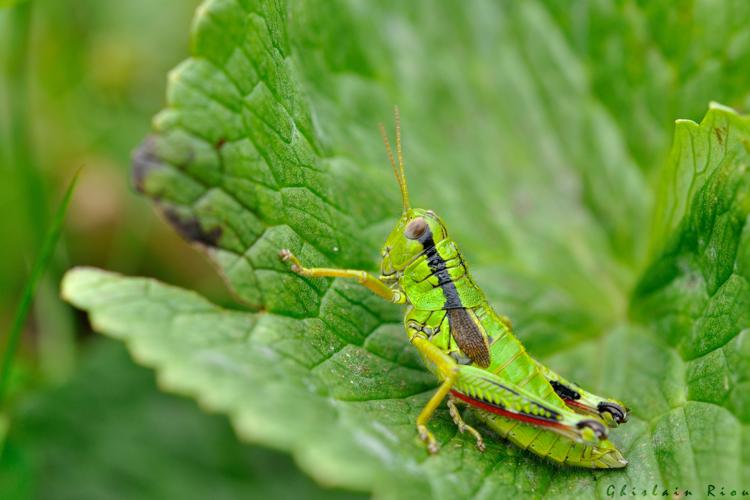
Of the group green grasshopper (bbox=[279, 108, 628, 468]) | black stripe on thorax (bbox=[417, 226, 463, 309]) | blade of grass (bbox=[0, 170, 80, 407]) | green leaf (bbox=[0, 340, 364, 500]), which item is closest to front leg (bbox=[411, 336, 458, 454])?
green grasshopper (bbox=[279, 108, 628, 468])

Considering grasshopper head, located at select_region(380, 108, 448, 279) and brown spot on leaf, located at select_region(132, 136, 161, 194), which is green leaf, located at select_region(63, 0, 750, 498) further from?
grasshopper head, located at select_region(380, 108, 448, 279)

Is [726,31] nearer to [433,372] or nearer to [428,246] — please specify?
[428,246]

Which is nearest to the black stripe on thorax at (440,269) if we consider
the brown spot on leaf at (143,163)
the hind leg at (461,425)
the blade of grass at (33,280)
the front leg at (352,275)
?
the front leg at (352,275)

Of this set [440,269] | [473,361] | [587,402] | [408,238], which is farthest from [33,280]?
[587,402]

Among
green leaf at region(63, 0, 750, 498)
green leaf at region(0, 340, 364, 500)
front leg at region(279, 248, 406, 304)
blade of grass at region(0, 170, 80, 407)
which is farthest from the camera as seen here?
green leaf at region(0, 340, 364, 500)

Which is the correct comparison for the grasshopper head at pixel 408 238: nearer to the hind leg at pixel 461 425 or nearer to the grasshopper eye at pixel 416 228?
the grasshopper eye at pixel 416 228

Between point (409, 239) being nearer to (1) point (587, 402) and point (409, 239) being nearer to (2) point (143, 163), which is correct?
(1) point (587, 402)
